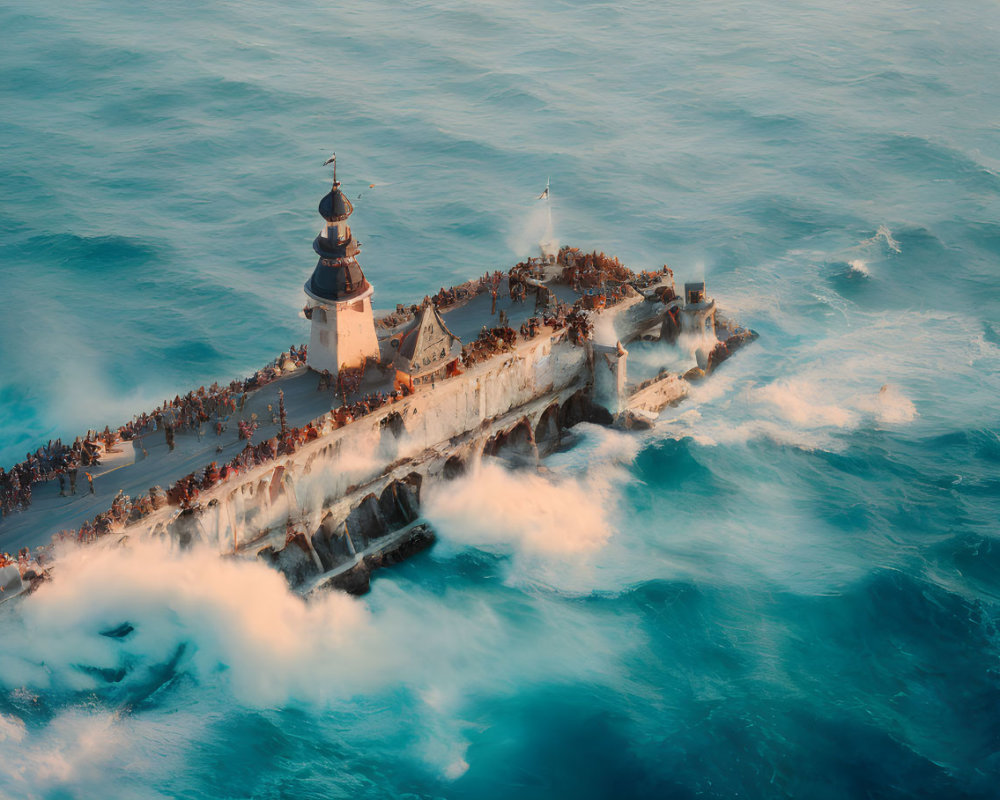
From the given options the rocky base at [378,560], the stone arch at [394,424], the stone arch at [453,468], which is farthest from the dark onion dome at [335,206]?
the rocky base at [378,560]

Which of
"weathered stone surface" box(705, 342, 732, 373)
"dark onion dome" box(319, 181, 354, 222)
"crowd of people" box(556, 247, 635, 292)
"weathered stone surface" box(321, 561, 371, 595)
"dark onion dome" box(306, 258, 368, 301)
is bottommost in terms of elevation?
"weathered stone surface" box(321, 561, 371, 595)

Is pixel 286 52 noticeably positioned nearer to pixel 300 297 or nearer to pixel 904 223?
pixel 300 297

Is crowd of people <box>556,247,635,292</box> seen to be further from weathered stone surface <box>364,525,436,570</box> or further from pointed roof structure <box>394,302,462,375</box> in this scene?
weathered stone surface <box>364,525,436,570</box>

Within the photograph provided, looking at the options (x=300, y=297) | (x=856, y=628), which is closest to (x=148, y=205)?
(x=300, y=297)

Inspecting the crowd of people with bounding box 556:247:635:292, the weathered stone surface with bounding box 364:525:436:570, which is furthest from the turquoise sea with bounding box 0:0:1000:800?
the crowd of people with bounding box 556:247:635:292

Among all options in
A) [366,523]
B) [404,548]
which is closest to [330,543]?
[366,523]

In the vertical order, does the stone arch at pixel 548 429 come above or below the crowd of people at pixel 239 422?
below

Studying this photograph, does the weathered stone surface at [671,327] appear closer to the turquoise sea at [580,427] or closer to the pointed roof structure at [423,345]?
the turquoise sea at [580,427]
